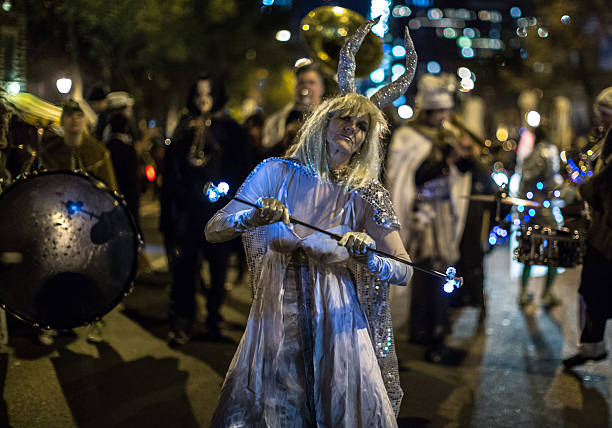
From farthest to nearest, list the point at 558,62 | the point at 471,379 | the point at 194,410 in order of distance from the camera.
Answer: the point at 558,62
the point at 471,379
the point at 194,410

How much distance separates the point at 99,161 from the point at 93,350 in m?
1.64

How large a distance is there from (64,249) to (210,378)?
5.57 ft

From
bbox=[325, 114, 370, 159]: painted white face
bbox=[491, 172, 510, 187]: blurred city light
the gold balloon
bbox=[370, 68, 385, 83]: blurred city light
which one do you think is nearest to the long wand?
bbox=[325, 114, 370, 159]: painted white face

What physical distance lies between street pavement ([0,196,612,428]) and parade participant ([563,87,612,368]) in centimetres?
38

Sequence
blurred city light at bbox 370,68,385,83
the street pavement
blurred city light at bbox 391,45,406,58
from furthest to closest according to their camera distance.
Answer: blurred city light at bbox 391,45,406,58, blurred city light at bbox 370,68,385,83, the street pavement

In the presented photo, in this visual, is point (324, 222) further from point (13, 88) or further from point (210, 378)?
point (13, 88)

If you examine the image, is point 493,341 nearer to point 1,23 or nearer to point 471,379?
point 471,379

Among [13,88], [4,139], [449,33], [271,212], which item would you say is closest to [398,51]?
[13,88]

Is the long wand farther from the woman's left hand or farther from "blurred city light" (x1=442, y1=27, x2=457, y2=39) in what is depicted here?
"blurred city light" (x1=442, y1=27, x2=457, y2=39)

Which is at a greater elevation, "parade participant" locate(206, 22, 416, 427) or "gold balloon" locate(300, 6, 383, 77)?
"gold balloon" locate(300, 6, 383, 77)

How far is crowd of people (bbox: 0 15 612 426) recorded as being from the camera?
3.76 metres

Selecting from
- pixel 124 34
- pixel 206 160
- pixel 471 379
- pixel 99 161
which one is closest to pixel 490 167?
pixel 471 379

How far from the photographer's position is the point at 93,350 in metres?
6.72

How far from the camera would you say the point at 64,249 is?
4918mm
